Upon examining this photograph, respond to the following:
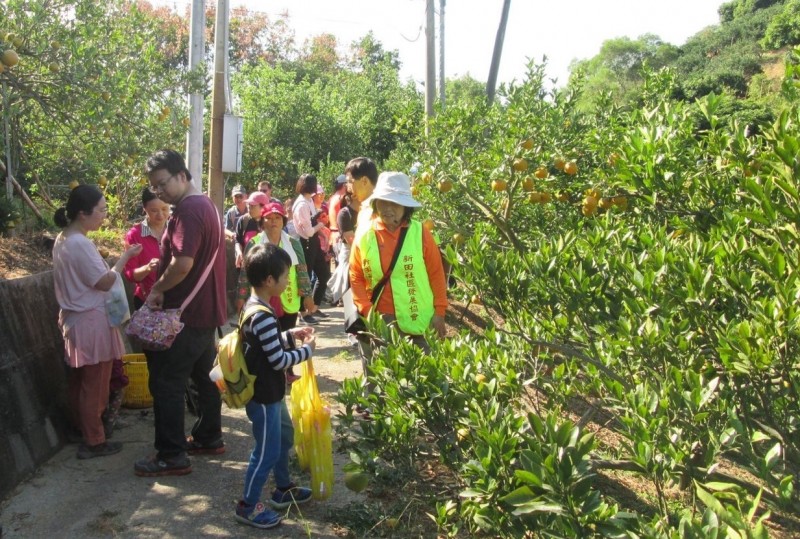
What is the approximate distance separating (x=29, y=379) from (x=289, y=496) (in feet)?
6.48

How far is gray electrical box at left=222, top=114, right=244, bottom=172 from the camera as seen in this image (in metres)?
10.0

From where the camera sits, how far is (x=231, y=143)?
1004cm

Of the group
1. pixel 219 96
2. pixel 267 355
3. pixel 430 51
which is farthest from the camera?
pixel 430 51

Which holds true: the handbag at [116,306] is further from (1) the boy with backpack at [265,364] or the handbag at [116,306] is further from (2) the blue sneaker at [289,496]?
(2) the blue sneaker at [289,496]

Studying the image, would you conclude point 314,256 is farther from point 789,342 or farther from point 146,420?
point 789,342

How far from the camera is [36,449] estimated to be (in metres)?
5.24

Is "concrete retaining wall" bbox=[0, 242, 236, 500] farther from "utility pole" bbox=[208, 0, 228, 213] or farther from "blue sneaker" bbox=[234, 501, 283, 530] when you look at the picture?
"utility pole" bbox=[208, 0, 228, 213]

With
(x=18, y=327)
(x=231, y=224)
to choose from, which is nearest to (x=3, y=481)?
(x=18, y=327)

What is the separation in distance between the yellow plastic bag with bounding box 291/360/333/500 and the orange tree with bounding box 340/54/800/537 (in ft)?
2.69

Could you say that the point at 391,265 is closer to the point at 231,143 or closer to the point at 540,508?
the point at 540,508

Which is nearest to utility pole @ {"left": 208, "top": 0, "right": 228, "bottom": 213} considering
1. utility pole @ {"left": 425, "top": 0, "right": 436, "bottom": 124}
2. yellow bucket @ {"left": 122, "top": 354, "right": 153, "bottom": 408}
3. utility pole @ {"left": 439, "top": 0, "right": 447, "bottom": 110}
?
yellow bucket @ {"left": 122, "top": 354, "right": 153, "bottom": 408}

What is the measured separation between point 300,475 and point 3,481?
5.73 feet

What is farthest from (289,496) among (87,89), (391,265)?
(87,89)

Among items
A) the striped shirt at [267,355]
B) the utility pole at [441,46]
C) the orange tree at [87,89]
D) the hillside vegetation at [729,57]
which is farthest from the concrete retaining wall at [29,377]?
the hillside vegetation at [729,57]
